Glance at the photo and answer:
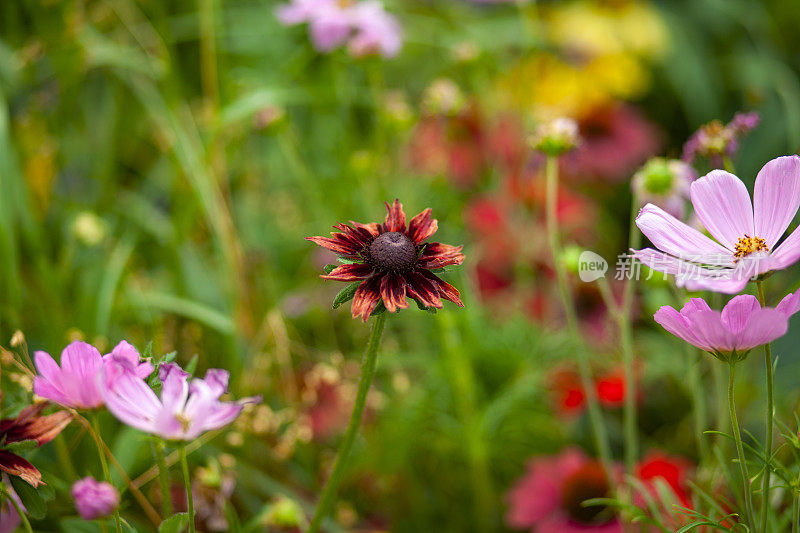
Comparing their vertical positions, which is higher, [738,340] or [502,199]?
[502,199]

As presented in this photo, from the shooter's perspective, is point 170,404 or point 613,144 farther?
point 613,144

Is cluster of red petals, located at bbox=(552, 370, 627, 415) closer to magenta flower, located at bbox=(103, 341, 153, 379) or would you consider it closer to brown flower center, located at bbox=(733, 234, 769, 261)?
brown flower center, located at bbox=(733, 234, 769, 261)

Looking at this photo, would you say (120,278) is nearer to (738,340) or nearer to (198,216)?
(198,216)

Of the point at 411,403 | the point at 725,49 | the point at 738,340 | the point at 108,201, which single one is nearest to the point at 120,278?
the point at 108,201

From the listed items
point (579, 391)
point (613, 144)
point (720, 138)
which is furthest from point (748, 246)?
point (613, 144)

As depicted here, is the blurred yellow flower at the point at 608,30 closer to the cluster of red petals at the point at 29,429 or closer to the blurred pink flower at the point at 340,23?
the blurred pink flower at the point at 340,23

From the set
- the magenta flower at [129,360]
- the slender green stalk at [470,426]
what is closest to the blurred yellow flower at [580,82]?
the slender green stalk at [470,426]

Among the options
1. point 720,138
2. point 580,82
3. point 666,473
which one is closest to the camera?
point 720,138

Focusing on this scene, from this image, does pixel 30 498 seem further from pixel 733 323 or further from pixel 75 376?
pixel 733 323
